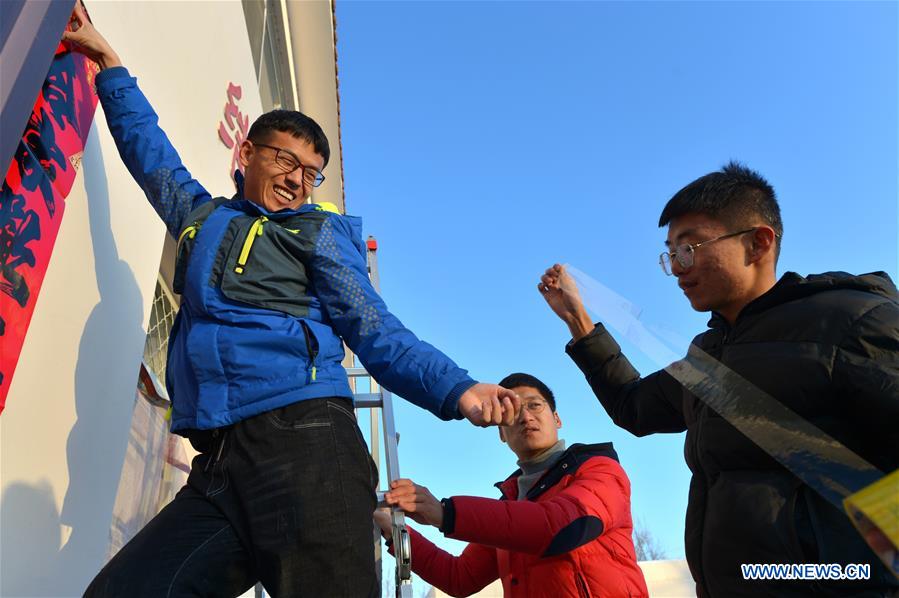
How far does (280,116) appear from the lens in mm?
1966

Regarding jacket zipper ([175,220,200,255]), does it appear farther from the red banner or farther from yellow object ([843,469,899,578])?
yellow object ([843,469,899,578])

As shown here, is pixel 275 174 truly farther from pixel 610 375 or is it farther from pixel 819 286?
pixel 819 286

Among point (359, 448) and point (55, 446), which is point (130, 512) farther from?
point (359, 448)

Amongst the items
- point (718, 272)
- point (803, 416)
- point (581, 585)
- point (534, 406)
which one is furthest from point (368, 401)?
point (803, 416)

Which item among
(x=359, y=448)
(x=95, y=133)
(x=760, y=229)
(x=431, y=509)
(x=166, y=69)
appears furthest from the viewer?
(x=166, y=69)

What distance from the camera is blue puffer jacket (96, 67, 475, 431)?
142cm

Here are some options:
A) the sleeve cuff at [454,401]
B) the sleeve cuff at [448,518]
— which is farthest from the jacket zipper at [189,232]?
the sleeve cuff at [448,518]

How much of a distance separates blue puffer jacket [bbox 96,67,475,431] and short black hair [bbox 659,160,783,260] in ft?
3.01

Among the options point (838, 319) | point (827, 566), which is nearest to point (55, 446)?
point (827, 566)

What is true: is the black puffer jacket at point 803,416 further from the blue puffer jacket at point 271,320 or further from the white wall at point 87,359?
the white wall at point 87,359

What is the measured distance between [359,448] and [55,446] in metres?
0.82

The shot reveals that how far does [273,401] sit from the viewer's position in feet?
4.60

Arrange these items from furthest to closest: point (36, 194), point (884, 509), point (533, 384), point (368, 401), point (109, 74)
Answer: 1. point (533, 384)
2. point (368, 401)
3. point (109, 74)
4. point (36, 194)
5. point (884, 509)

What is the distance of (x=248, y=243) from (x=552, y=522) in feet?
4.70
